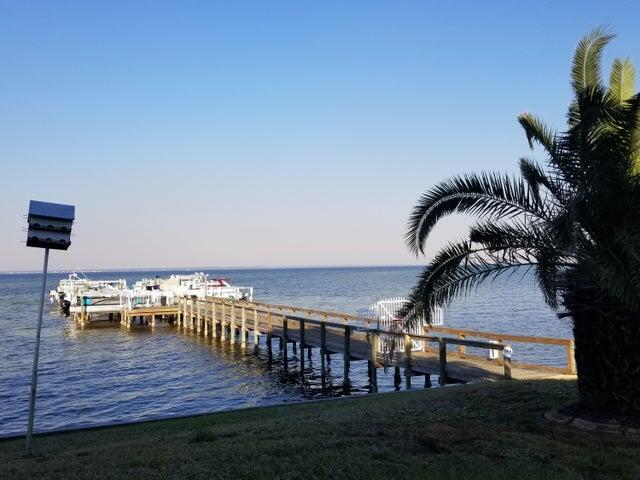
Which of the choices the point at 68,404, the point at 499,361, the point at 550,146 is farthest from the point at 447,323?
the point at 550,146

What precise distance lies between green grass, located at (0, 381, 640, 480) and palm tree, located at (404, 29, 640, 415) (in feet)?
4.24

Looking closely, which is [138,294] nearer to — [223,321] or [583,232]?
[223,321]

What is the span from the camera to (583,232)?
28.2ft

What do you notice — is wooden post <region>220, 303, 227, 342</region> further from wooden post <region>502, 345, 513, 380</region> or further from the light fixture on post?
the light fixture on post

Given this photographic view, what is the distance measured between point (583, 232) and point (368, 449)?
4.35 metres

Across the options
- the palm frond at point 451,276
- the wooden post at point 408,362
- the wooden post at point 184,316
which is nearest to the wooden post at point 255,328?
the wooden post at point 184,316

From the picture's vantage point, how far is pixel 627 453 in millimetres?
7051

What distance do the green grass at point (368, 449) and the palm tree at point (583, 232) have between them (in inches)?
50.9

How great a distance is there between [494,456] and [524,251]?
3.67 meters

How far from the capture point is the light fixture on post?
8633mm

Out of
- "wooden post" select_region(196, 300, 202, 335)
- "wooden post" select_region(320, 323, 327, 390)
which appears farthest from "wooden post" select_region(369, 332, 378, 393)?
"wooden post" select_region(196, 300, 202, 335)

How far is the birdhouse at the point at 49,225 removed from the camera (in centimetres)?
866

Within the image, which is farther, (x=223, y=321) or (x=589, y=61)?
(x=223, y=321)

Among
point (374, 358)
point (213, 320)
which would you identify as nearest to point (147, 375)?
point (374, 358)
